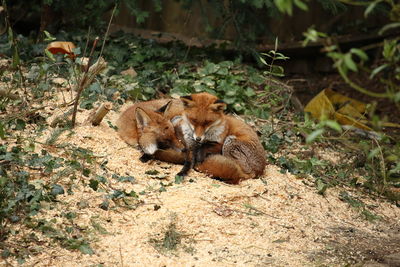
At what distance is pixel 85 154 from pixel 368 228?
282 cm

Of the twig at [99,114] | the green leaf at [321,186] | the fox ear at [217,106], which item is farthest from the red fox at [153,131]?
the green leaf at [321,186]

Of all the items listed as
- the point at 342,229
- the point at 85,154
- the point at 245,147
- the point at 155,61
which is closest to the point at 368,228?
the point at 342,229

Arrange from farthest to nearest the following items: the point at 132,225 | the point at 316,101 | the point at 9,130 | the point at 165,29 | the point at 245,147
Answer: the point at 165,29, the point at 316,101, the point at 245,147, the point at 9,130, the point at 132,225

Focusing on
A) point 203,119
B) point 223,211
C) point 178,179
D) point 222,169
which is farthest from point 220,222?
point 203,119

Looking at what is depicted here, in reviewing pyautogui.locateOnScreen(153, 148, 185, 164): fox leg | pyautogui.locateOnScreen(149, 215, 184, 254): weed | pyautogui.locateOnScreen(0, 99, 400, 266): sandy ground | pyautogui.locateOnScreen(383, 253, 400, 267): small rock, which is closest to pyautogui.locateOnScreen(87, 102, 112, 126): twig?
pyautogui.locateOnScreen(0, 99, 400, 266): sandy ground

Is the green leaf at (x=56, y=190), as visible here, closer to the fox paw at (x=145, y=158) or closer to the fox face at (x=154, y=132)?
the fox paw at (x=145, y=158)

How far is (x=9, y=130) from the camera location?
19.7 feet

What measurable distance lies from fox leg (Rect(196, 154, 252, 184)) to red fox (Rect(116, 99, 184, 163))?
1.03 feet

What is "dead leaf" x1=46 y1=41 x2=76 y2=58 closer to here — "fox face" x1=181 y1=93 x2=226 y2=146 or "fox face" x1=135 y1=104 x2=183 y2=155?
"fox face" x1=135 y1=104 x2=183 y2=155

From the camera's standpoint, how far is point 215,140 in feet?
21.7

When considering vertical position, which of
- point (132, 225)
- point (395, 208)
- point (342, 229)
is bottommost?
point (395, 208)

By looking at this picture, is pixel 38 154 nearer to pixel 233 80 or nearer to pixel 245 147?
pixel 245 147

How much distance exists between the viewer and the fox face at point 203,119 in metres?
6.46

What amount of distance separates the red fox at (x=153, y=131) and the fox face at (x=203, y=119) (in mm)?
173
